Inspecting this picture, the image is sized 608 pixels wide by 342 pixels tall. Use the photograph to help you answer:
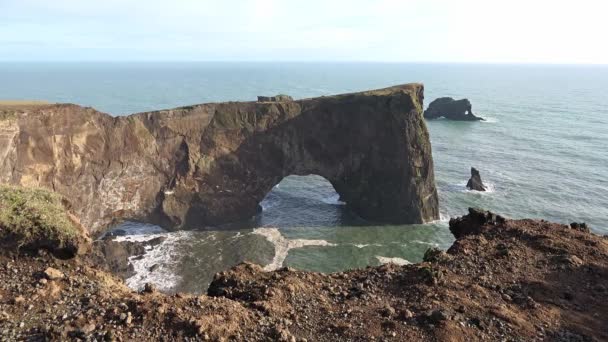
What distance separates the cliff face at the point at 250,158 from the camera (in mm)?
45156

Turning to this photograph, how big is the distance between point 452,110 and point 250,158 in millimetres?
78347

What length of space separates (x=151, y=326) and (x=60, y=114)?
1353 inches

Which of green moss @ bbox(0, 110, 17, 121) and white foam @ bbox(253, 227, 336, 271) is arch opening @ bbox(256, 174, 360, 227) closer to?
white foam @ bbox(253, 227, 336, 271)

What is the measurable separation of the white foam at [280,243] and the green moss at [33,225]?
25.1m

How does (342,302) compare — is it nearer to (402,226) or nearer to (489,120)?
(402,226)

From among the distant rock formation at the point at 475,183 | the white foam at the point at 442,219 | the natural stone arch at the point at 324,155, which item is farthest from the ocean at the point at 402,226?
the natural stone arch at the point at 324,155

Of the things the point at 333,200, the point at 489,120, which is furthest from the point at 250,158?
the point at 489,120

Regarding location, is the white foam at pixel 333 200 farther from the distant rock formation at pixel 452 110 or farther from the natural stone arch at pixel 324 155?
Result: the distant rock formation at pixel 452 110

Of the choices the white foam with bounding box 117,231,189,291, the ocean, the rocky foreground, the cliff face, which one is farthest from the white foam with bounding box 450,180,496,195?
the rocky foreground

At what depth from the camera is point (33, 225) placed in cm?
1557

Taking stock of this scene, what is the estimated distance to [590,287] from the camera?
16.2 metres

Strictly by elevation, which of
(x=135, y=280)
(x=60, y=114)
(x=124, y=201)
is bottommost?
(x=135, y=280)

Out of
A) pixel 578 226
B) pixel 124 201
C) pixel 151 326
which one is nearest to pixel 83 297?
pixel 151 326

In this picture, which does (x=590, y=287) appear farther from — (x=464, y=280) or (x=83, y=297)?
(x=83, y=297)
